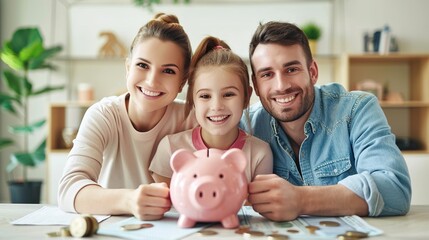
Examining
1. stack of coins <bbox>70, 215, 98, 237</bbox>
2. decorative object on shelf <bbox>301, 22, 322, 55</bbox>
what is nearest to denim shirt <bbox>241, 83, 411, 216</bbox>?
stack of coins <bbox>70, 215, 98, 237</bbox>

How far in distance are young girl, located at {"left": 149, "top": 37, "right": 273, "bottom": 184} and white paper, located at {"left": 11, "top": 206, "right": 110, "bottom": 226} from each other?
0.33 metres

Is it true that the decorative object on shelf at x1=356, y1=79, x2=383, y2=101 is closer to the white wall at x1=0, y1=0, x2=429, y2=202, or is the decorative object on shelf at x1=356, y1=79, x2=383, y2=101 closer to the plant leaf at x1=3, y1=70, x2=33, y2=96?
the white wall at x1=0, y1=0, x2=429, y2=202

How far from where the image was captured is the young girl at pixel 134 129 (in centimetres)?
123

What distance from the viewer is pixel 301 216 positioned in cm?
121

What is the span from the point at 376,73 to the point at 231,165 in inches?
130

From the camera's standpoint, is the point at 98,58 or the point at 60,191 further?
the point at 98,58

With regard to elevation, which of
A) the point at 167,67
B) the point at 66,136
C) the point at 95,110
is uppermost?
the point at 167,67

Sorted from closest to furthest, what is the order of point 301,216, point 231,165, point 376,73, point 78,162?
point 231,165 < point 301,216 < point 78,162 < point 376,73

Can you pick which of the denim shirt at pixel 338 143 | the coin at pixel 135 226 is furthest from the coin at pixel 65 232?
the denim shirt at pixel 338 143

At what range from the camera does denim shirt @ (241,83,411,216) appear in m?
1.34

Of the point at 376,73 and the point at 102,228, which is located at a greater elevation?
the point at 376,73

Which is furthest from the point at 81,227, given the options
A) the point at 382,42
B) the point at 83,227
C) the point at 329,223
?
the point at 382,42

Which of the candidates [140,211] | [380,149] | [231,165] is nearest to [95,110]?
[140,211]

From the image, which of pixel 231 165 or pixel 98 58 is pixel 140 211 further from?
pixel 98 58
